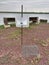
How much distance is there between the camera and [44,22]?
4.80 meters

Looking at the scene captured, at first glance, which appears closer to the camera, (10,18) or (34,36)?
(34,36)

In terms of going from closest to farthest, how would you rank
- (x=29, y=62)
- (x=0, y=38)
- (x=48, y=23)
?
1. (x=29, y=62)
2. (x=0, y=38)
3. (x=48, y=23)

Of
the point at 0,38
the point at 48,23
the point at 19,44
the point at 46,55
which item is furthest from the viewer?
the point at 48,23

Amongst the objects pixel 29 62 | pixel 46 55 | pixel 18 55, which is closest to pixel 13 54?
pixel 18 55

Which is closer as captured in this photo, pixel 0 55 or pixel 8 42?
pixel 0 55

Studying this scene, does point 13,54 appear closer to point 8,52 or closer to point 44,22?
point 8,52

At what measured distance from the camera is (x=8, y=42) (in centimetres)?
361

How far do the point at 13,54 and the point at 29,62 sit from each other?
0.35m

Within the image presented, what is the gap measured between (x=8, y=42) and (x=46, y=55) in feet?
2.67

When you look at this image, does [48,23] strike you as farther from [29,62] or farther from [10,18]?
[29,62]

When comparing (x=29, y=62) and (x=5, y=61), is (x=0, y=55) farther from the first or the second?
(x=29, y=62)

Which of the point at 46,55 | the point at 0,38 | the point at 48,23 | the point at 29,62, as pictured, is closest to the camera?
the point at 29,62

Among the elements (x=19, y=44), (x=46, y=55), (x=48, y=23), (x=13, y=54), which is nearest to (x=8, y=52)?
(x=13, y=54)

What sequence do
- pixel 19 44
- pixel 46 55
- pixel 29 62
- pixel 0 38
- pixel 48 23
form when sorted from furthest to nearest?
pixel 48 23 < pixel 0 38 < pixel 19 44 < pixel 46 55 < pixel 29 62
